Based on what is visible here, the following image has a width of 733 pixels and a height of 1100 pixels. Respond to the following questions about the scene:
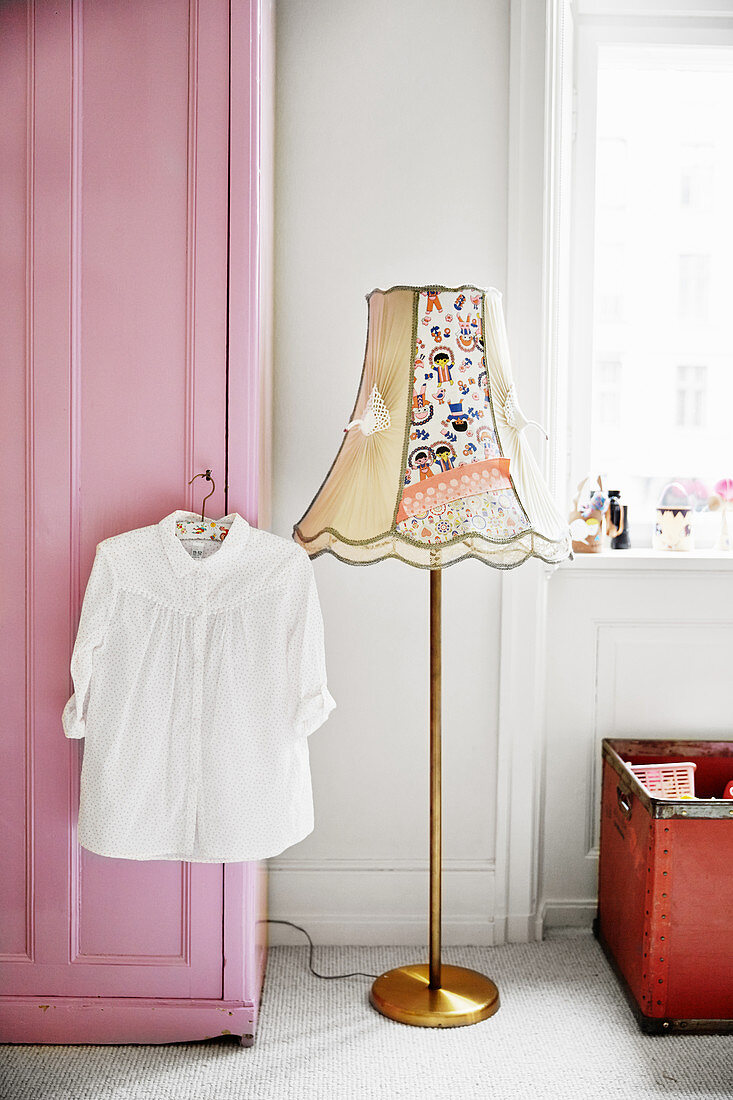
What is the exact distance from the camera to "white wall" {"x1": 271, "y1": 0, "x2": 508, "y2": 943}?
2.26 m

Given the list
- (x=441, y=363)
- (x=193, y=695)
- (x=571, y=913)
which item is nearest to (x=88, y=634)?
(x=193, y=695)

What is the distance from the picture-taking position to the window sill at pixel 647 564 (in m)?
2.37

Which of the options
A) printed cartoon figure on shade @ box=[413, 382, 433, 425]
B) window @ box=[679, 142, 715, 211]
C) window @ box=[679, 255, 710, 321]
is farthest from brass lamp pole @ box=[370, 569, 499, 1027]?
window @ box=[679, 142, 715, 211]

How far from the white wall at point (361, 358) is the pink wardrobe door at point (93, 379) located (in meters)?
0.48

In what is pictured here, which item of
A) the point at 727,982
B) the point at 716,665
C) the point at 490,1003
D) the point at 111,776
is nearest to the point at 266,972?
the point at 490,1003

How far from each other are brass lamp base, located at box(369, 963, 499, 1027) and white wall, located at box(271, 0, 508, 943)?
0.67ft

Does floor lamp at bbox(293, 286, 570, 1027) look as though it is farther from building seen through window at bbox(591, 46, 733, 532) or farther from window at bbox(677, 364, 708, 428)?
window at bbox(677, 364, 708, 428)

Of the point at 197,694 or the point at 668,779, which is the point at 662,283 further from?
the point at 197,694

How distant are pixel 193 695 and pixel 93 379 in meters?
0.65

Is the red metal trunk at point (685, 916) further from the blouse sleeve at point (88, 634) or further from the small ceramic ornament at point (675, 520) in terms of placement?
the blouse sleeve at point (88, 634)

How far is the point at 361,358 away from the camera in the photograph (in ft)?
7.52

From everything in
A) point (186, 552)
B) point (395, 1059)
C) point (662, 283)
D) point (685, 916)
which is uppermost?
point (662, 283)

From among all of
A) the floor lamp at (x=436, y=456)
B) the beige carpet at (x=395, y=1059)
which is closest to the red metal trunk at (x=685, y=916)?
the beige carpet at (x=395, y=1059)

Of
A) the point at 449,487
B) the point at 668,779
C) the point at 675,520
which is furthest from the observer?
the point at 675,520
